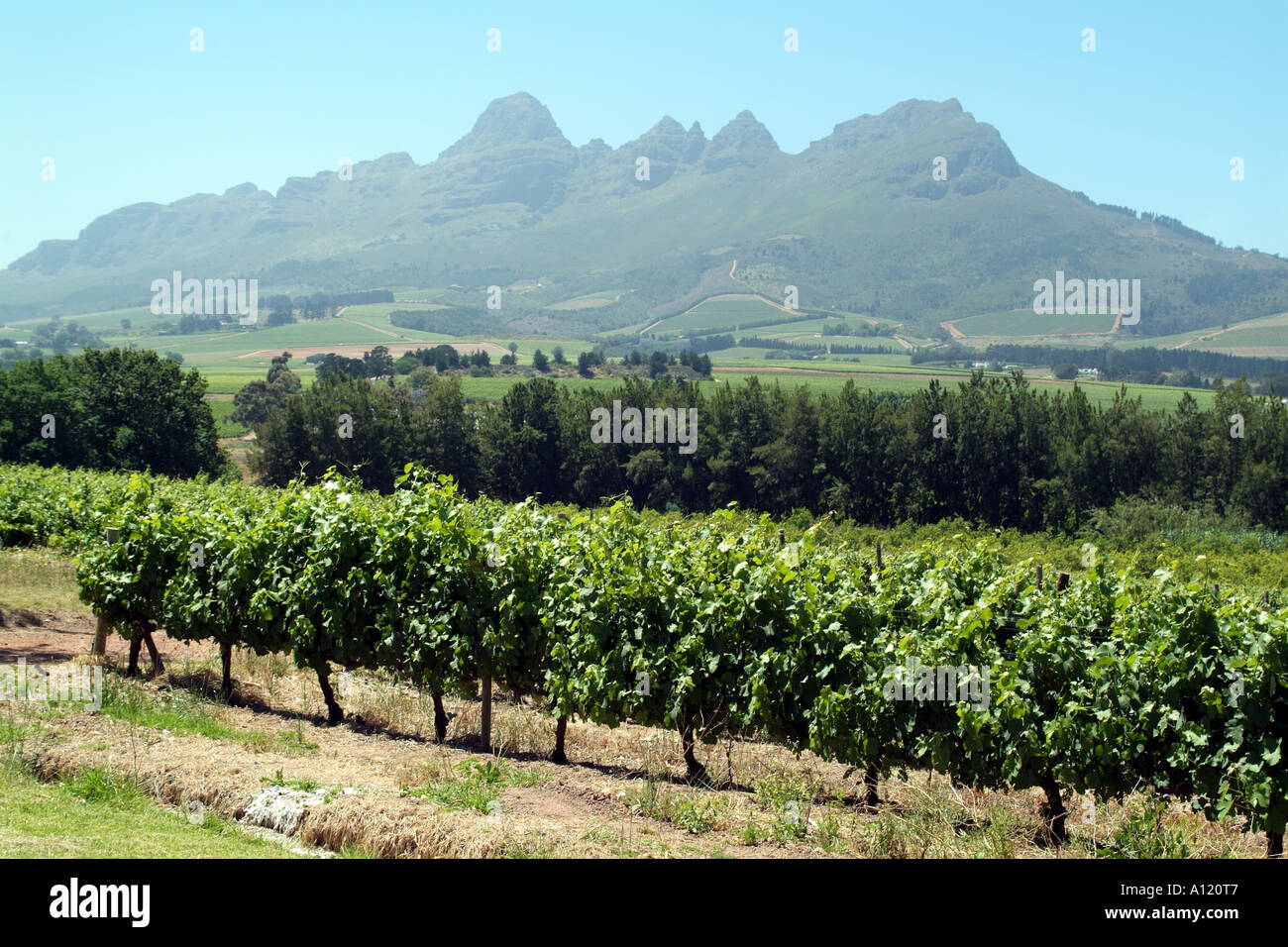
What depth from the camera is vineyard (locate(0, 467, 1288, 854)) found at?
8.78 metres

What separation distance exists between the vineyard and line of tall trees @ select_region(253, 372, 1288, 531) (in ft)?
171

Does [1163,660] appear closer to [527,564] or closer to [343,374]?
[527,564]

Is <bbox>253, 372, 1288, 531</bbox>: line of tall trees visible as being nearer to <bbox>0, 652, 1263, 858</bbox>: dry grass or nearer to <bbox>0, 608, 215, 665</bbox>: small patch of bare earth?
<bbox>0, 608, 215, 665</bbox>: small patch of bare earth

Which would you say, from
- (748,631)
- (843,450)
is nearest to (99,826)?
(748,631)

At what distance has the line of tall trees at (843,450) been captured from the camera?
6328 centimetres

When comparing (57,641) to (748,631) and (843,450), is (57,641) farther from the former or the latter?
(843,450)

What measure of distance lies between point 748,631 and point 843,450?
5929 centimetres

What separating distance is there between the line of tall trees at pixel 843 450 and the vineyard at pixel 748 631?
5215 cm

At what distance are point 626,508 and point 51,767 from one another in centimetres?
693

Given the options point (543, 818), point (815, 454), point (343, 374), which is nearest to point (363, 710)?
point (543, 818)

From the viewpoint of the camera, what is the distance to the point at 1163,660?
868 cm

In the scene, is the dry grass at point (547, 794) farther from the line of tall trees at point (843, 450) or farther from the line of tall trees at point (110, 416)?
the line of tall trees at point (110, 416)

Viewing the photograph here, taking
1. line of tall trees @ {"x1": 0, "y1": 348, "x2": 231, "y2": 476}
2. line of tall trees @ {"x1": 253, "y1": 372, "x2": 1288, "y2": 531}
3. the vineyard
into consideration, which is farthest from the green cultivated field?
line of tall trees @ {"x1": 0, "y1": 348, "x2": 231, "y2": 476}
